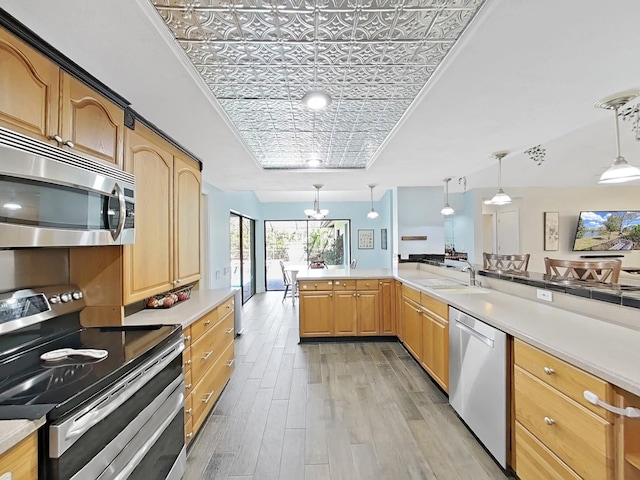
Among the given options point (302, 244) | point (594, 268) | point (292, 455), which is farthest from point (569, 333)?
point (302, 244)

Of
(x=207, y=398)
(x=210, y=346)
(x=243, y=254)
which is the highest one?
(x=243, y=254)

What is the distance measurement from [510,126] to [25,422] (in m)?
3.17

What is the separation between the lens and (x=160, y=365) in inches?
61.7

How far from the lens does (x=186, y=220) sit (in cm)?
271

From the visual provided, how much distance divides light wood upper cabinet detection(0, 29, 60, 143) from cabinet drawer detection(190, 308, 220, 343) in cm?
135

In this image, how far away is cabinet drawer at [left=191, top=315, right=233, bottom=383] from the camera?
7.13 ft

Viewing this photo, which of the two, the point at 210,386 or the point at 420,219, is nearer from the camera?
the point at 210,386

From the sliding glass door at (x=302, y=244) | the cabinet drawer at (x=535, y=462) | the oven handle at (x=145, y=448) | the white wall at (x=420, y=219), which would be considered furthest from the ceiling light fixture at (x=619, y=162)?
the sliding glass door at (x=302, y=244)

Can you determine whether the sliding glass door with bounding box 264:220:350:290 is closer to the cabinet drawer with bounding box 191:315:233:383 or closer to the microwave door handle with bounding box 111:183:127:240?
the cabinet drawer with bounding box 191:315:233:383

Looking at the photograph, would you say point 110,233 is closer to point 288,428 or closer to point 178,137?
point 178,137

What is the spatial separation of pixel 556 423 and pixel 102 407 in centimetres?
193

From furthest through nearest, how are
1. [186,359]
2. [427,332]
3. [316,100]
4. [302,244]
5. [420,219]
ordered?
[302,244], [420,219], [427,332], [316,100], [186,359]

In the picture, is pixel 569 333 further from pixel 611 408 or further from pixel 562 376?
pixel 611 408

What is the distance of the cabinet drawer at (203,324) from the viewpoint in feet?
7.06
